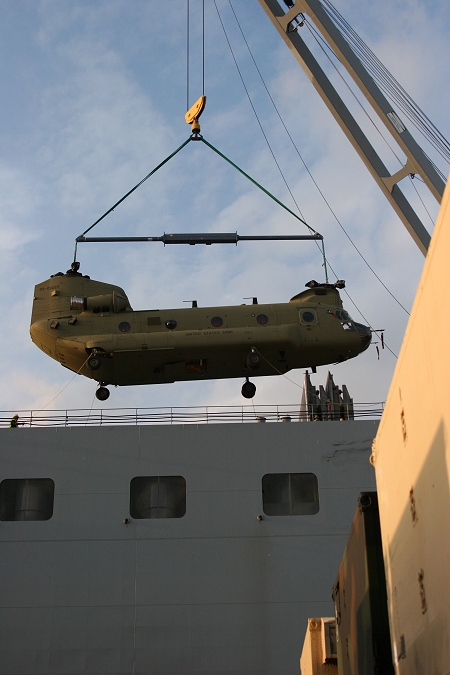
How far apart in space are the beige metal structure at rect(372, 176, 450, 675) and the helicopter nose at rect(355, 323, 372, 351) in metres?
16.1

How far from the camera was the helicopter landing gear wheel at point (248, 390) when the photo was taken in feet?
72.7

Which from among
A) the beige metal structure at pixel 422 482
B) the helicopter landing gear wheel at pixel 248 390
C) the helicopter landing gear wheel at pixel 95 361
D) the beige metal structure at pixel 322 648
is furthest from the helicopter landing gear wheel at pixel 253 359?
the beige metal structure at pixel 422 482

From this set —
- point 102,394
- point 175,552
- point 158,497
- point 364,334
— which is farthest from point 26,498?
point 364,334

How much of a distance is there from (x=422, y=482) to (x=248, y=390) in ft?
56.3

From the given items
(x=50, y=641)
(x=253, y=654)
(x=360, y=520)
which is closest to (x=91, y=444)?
(x=50, y=641)

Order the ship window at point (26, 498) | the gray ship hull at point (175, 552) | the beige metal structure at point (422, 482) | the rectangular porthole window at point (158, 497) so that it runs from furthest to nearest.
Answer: the ship window at point (26, 498) → the rectangular porthole window at point (158, 497) → the gray ship hull at point (175, 552) → the beige metal structure at point (422, 482)

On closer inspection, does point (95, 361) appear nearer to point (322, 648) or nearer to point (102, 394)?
point (102, 394)

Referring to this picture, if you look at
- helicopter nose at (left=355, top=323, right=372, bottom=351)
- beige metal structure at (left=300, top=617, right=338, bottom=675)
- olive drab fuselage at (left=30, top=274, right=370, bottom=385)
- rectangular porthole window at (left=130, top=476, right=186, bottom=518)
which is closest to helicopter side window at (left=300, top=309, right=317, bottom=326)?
olive drab fuselage at (left=30, top=274, right=370, bottom=385)

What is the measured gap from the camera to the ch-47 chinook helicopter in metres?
21.0

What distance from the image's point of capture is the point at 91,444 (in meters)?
17.3

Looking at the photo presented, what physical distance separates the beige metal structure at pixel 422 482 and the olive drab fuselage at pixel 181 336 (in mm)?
15068

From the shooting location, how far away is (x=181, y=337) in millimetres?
20984

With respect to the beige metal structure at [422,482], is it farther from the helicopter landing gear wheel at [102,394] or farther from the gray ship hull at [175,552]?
the helicopter landing gear wheel at [102,394]

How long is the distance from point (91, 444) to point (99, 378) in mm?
4661
